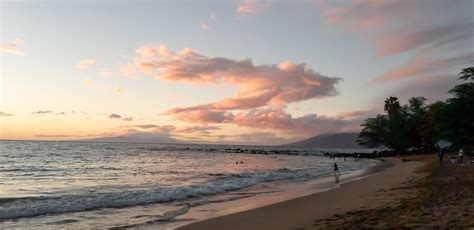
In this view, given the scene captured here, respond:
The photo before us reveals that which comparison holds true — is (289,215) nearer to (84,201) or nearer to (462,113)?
(84,201)

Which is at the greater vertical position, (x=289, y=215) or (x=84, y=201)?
(x=289, y=215)

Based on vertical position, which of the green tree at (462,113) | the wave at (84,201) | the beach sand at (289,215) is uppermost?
the green tree at (462,113)

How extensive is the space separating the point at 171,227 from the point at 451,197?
1068cm

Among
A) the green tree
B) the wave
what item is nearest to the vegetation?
the green tree

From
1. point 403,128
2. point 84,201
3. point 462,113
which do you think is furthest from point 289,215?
point 403,128

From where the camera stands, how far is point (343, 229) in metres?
10.5

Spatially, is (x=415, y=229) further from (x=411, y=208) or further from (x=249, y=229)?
(x=249, y=229)

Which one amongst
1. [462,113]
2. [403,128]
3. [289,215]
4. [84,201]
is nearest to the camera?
[289,215]

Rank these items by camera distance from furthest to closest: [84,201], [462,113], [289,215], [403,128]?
[403,128] → [462,113] → [84,201] → [289,215]

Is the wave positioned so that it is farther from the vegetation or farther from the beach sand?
the vegetation

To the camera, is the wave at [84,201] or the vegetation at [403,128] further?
the vegetation at [403,128]

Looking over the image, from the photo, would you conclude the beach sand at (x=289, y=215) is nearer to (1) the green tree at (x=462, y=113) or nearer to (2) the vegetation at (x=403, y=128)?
(1) the green tree at (x=462, y=113)

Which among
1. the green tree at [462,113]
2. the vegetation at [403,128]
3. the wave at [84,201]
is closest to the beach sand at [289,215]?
the wave at [84,201]

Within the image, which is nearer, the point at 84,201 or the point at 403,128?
the point at 84,201
